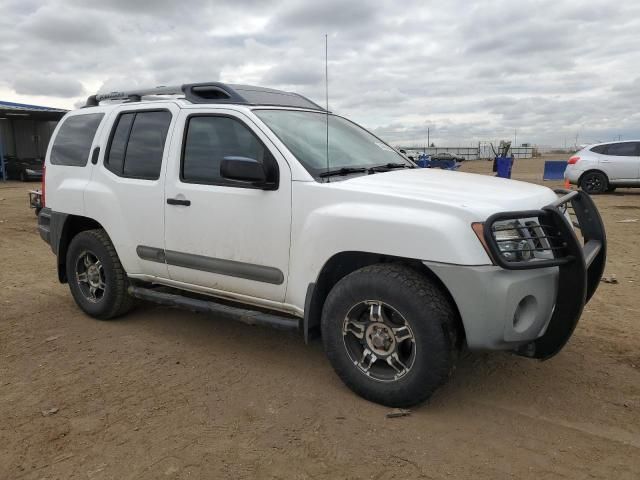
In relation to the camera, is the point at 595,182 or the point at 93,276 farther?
the point at 595,182

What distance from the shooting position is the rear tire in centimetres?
1536

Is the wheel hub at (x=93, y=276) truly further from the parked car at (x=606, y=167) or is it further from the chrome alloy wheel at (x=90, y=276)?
the parked car at (x=606, y=167)

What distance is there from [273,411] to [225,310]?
92 centimetres

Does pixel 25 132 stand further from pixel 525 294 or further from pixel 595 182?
pixel 525 294

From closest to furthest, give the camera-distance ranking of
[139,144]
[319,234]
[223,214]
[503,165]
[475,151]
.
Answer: [319,234]
[223,214]
[139,144]
[503,165]
[475,151]

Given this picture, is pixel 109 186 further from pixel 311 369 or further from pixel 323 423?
pixel 323 423

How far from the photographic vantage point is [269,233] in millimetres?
3641

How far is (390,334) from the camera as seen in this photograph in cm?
323

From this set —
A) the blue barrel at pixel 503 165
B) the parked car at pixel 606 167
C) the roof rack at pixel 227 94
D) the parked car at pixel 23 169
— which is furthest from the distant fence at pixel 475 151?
the roof rack at pixel 227 94

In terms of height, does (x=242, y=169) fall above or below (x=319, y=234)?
above

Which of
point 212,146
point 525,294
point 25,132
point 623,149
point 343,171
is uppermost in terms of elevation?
point 25,132

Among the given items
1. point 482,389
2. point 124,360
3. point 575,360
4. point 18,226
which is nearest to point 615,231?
point 575,360

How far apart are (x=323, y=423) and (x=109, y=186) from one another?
2.79 metres

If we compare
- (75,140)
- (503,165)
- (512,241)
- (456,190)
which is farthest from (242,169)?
(503,165)
